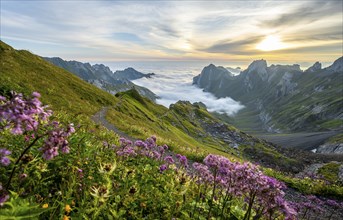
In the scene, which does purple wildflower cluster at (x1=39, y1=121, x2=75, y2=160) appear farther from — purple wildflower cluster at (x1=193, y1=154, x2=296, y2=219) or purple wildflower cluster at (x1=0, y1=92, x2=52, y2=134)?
purple wildflower cluster at (x1=193, y1=154, x2=296, y2=219)

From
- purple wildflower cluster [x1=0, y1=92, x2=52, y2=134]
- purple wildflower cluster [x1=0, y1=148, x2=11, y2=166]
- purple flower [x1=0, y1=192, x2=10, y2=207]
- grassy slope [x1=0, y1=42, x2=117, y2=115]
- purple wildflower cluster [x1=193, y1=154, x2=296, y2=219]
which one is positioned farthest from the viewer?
grassy slope [x1=0, y1=42, x2=117, y2=115]

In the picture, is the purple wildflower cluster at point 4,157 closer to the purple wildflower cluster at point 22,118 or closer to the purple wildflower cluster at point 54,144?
the purple wildflower cluster at point 22,118

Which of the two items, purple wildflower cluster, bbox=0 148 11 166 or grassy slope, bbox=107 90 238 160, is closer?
purple wildflower cluster, bbox=0 148 11 166

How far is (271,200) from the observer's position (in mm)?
6195

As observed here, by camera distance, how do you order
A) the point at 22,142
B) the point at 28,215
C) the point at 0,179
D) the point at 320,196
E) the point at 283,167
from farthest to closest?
the point at 283,167 < the point at 320,196 < the point at 22,142 < the point at 0,179 < the point at 28,215

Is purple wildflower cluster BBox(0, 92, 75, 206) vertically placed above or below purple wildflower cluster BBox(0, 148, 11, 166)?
above

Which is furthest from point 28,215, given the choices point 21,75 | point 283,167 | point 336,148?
point 336,148

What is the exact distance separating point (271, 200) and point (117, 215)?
325cm

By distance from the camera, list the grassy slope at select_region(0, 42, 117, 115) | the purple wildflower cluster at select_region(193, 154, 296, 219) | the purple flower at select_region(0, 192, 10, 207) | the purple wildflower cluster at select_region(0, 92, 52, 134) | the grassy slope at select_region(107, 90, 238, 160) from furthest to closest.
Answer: the grassy slope at select_region(0, 42, 117, 115) < the grassy slope at select_region(107, 90, 238, 160) < the purple wildflower cluster at select_region(193, 154, 296, 219) < the purple flower at select_region(0, 192, 10, 207) < the purple wildflower cluster at select_region(0, 92, 52, 134)

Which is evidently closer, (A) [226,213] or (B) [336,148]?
(A) [226,213]

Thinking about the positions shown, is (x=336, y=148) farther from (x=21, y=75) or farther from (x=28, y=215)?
(x=28, y=215)

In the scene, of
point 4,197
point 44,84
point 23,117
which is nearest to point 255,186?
point 4,197

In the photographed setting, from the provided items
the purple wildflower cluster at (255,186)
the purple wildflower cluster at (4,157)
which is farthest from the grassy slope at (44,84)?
the purple wildflower cluster at (4,157)

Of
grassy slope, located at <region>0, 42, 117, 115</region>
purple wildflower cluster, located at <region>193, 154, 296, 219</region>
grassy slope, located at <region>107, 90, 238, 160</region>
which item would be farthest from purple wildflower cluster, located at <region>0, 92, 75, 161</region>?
grassy slope, located at <region>0, 42, 117, 115</region>
